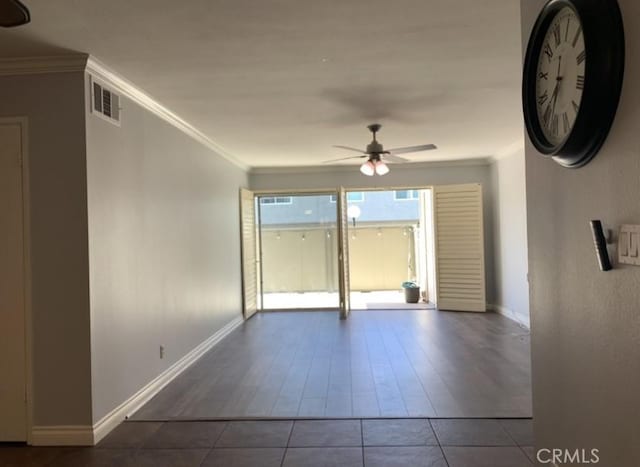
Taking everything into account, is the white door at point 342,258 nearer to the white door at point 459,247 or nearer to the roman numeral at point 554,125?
the white door at point 459,247

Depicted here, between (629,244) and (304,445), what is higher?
(629,244)

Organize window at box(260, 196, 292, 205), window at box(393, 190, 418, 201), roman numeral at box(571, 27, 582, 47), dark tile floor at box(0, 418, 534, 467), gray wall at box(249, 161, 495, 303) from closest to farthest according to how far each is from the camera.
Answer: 1. roman numeral at box(571, 27, 582, 47)
2. dark tile floor at box(0, 418, 534, 467)
3. gray wall at box(249, 161, 495, 303)
4. window at box(260, 196, 292, 205)
5. window at box(393, 190, 418, 201)

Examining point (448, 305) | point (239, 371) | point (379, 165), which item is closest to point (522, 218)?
point (448, 305)

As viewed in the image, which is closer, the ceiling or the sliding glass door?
the ceiling

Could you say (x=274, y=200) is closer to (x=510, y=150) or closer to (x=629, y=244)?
(x=510, y=150)

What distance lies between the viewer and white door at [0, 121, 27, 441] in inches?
110

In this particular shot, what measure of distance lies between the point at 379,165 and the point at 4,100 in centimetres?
323

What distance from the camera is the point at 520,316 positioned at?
241 inches

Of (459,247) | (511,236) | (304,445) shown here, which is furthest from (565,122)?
(459,247)

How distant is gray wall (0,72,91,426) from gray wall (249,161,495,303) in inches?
193

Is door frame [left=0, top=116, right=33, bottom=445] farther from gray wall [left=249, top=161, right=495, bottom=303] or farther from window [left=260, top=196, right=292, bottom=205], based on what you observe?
window [left=260, top=196, right=292, bottom=205]

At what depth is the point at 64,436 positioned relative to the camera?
2.78 meters

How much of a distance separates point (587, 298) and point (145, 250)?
10.2 ft

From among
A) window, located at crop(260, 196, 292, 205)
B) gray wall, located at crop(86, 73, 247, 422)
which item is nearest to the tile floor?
gray wall, located at crop(86, 73, 247, 422)
